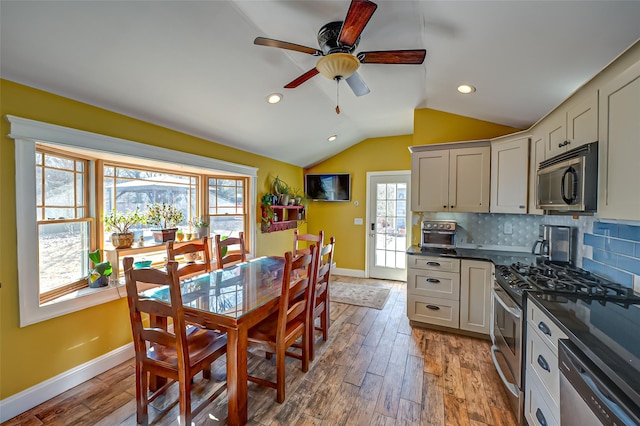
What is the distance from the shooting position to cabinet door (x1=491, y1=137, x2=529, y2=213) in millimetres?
2672

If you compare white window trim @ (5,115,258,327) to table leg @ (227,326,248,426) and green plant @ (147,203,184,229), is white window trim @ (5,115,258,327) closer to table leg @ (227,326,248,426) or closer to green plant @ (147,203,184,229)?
green plant @ (147,203,184,229)

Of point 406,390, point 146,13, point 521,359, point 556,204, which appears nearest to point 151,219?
point 146,13

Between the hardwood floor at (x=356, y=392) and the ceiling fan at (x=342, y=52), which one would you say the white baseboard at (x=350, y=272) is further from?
the ceiling fan at (x=342, y=52)

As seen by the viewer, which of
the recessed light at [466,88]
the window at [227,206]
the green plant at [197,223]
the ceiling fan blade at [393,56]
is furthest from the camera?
the window at [227,206]

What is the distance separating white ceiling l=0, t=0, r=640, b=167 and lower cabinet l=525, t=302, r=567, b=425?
1.67 m

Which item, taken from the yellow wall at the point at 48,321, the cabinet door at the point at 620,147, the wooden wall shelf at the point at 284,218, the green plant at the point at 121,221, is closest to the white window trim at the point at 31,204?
the yellow wall at the point at 48,321

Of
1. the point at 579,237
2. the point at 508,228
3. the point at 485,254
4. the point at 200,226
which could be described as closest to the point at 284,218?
the point at 200,226

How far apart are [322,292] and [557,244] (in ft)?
7.44

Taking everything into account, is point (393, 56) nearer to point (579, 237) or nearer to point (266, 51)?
point (266, 51)

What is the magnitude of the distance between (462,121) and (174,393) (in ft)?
13.6

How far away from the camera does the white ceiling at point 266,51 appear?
153 centimetres

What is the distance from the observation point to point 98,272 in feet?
7.70

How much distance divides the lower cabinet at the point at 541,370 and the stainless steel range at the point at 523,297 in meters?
0.08

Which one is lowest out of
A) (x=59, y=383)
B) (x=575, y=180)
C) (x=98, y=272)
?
(x=59, y=383)
